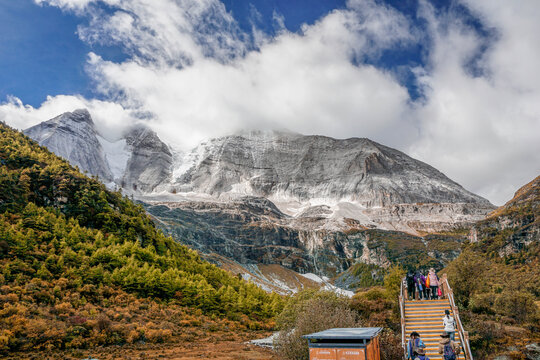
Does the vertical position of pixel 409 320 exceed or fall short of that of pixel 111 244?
it falls short

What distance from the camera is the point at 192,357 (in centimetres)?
2191

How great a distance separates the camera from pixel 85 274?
31438mm

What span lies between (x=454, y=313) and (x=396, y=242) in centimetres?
18946

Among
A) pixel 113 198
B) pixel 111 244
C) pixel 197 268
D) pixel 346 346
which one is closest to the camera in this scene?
pixel 346 346

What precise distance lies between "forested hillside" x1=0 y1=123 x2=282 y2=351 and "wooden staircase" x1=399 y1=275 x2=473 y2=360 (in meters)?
16.2

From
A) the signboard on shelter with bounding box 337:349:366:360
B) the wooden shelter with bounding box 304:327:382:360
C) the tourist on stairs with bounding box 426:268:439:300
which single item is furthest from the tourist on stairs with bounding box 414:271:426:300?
the signboard on shelter with bounding box 337:349:366:360

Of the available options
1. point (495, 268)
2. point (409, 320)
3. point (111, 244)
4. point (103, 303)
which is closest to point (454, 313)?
point (409, 320)

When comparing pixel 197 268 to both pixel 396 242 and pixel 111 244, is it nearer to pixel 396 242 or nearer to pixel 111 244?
pixel 111 244

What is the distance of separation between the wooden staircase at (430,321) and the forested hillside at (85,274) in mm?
16201

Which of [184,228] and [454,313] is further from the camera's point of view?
[184,228]

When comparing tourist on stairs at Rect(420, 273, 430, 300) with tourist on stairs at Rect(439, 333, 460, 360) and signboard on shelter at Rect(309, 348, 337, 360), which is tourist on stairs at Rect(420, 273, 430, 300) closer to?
tourist on stairs at Rect(439, 333, 460, 360)

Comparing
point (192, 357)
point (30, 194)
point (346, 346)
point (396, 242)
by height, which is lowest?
point (192, 357)

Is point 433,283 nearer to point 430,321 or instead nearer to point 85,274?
point 430,321

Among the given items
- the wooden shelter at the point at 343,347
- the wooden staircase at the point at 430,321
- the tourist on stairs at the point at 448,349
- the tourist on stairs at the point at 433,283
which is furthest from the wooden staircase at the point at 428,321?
the wooden shelter at the point at 343,347
